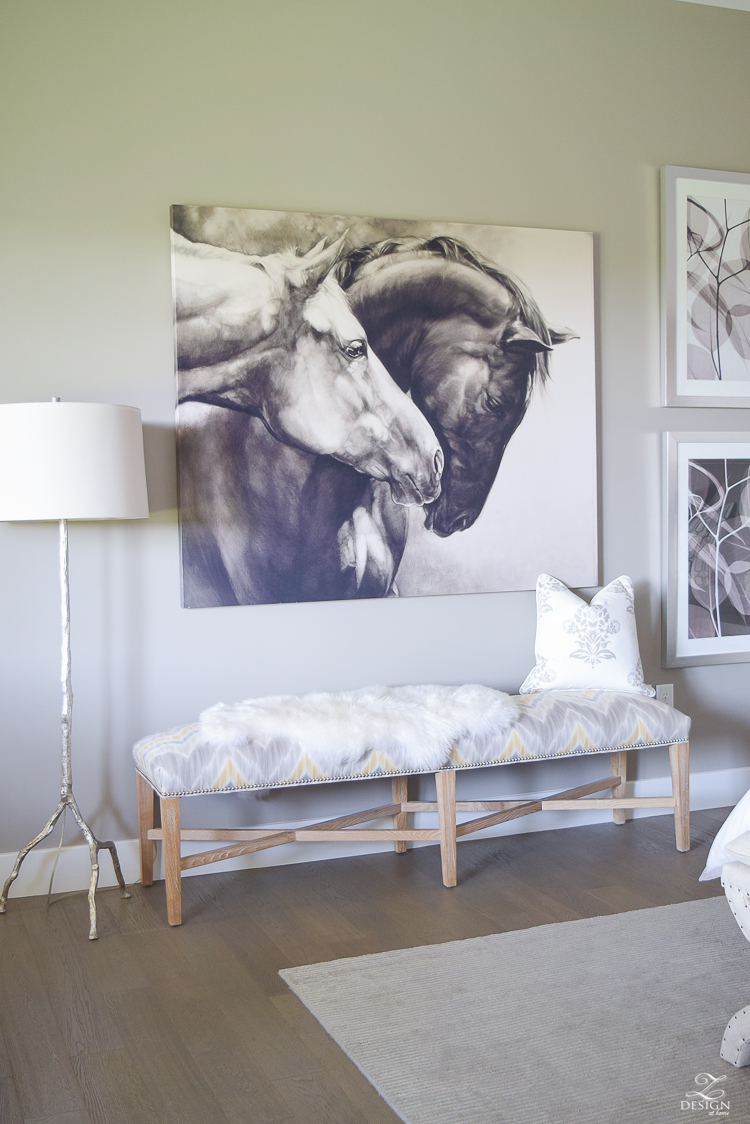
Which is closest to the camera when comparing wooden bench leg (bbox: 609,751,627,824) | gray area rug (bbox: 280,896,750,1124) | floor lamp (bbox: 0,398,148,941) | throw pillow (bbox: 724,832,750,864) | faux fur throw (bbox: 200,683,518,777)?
gray area rug (bbox: 280,896,750,1124)

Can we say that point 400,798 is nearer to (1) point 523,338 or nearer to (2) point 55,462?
(2) point 55,462

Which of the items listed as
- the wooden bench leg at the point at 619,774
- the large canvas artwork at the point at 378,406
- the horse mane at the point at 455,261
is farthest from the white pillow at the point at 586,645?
the horse mane at the point at 455,261

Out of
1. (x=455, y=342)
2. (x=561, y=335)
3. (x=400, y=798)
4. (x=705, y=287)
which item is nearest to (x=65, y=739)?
(x=400, y=798)

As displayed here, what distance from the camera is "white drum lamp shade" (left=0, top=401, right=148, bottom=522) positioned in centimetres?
269

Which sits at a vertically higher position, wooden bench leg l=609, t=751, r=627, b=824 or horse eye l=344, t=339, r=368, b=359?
horse eye l=344, t=339, r=368, b=359

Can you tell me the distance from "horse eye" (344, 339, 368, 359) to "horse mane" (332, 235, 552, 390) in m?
0.19

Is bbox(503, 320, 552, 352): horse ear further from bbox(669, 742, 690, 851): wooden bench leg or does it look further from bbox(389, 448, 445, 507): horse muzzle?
bbox(669, 742, 690, 851): wooden bench leg

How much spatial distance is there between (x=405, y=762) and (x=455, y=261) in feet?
5.70

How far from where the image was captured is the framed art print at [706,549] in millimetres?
3801

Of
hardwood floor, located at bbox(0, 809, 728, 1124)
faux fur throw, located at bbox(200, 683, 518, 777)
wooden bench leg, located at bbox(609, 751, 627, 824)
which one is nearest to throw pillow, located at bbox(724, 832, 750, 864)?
hardwood floor, located at bbox(0, 809, 728, 1124)

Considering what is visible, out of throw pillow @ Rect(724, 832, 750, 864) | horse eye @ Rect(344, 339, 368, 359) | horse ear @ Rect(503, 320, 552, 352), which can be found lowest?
throw pillow @ Rect(724, 832, 750, 864)

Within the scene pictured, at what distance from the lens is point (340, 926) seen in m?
2.73

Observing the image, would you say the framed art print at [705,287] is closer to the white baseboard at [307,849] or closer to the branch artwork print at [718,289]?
the branch artwork print at [718,289]

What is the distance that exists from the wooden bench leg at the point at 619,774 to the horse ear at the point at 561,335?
1504 millimetres
